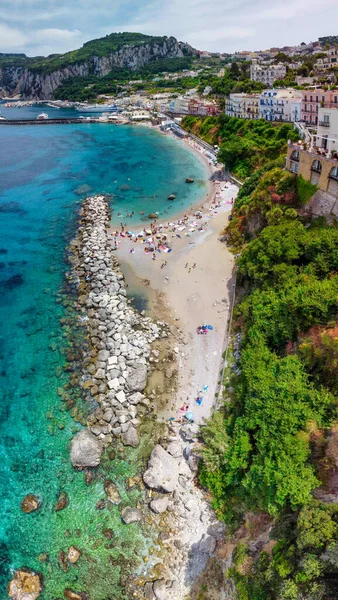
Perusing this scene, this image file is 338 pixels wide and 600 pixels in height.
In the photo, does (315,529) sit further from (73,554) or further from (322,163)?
(322,163)

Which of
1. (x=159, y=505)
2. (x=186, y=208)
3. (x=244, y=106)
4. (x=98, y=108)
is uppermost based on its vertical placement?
(x=98, y=108)

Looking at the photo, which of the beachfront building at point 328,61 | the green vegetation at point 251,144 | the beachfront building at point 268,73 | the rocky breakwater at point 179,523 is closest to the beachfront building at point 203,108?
the green vegetation at point 251,144

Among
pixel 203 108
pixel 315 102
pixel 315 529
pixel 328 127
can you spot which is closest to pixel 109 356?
pixel 315 529

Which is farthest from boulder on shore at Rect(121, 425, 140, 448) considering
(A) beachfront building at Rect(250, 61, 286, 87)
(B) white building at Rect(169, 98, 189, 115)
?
(A) beachfront building at Rect(250, 61, 286, 87)

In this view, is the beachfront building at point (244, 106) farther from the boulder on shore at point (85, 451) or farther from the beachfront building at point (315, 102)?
the boulder on shore at point (85, 451)

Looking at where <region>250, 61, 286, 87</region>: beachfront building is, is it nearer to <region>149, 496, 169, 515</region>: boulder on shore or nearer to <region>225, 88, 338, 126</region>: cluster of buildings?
<region>225, 88, 338, 126</region>: cluster of buildings

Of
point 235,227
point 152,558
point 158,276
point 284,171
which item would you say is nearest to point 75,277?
point 158,276

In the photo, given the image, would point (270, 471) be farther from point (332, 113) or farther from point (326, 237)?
point (332, 113)
